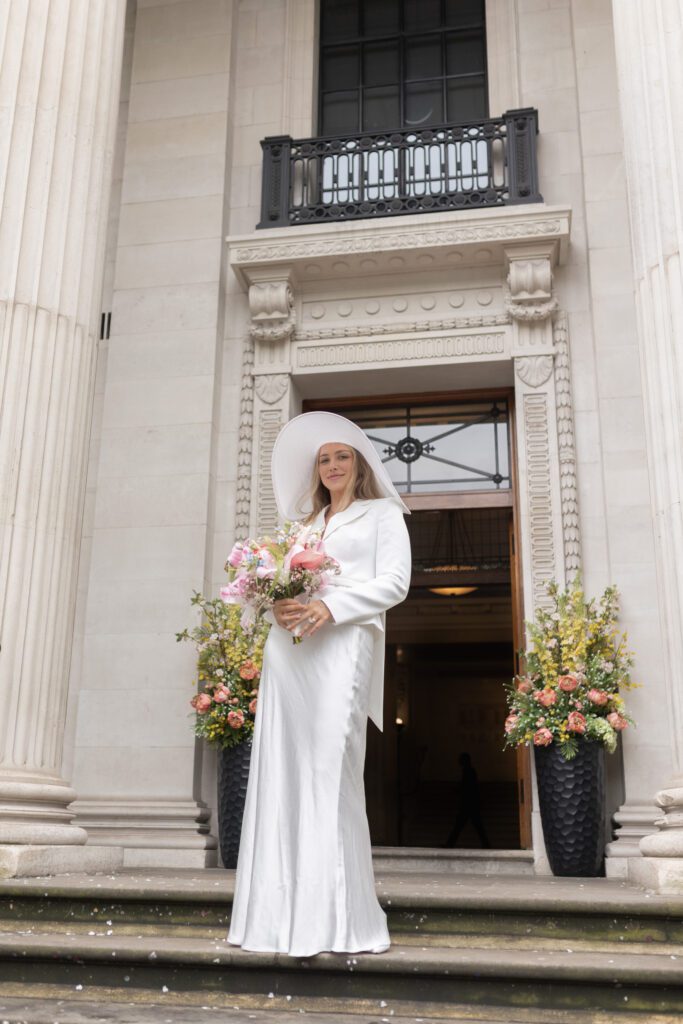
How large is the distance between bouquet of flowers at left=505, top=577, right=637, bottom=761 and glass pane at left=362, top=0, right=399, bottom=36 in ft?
20.5

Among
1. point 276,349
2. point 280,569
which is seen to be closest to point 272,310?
point 276,349

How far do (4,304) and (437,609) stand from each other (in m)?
12.6

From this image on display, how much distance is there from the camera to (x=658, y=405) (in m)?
5.48

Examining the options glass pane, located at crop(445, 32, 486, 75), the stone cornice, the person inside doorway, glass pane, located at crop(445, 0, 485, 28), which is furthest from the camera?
the person inside doorway

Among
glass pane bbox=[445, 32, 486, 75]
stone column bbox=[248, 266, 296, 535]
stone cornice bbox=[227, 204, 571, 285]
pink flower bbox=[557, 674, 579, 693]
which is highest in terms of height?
glass pane bbox=[445, 32, 486, 75]

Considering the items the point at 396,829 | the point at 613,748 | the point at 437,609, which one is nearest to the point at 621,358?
the point at 613,748

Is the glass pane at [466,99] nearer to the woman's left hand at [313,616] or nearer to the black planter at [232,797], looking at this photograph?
the black planter at [232,797]

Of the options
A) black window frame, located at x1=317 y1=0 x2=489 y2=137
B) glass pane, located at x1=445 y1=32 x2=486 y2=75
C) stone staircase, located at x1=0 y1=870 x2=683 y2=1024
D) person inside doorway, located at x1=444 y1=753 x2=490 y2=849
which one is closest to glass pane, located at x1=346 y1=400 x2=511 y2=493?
black window frame, located at x1=317 y1=0 x2=489 y2=137

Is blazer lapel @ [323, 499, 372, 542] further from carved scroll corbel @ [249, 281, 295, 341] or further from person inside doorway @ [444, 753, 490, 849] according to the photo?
person inside doorway @ [444, 753, 490, 849]

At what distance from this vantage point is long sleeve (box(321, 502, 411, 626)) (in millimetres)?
4070

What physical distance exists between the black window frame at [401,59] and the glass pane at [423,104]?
0.09 ft

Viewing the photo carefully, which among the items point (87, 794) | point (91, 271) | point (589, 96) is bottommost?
point (87, 794)

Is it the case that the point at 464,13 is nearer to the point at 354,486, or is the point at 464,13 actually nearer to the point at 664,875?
the point at 354,486

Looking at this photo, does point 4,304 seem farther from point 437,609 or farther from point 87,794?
point 437,609
